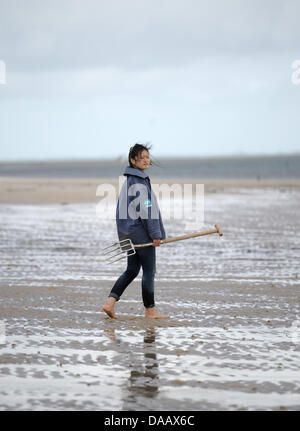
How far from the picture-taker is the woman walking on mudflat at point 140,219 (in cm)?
633

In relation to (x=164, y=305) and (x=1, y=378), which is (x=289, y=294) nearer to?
(x=164, y=305)

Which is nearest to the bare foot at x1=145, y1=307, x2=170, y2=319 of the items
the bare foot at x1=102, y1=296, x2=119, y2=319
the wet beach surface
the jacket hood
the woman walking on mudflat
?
the woman walking on mudflat

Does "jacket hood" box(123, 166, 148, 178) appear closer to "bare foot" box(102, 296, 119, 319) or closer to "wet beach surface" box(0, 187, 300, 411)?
"bare foot" box(102, 296, 119, 319)

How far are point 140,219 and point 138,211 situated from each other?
0.37ft

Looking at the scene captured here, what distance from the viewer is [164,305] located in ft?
23.2

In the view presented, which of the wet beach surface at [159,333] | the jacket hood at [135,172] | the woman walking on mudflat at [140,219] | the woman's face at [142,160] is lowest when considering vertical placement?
the wet beach surface at [159,333]

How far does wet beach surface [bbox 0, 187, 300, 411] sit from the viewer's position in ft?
14.1

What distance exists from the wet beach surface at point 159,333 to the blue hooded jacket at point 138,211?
2.88ft

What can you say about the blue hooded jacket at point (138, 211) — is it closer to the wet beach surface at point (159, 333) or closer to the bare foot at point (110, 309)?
the bare foot at point (110, 309)

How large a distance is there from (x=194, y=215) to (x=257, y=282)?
34.9 ft

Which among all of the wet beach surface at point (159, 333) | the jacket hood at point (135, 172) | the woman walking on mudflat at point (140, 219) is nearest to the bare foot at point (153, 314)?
the woman walking on mudflat at point (140, 219)

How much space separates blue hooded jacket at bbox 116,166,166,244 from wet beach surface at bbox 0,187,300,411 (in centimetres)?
88

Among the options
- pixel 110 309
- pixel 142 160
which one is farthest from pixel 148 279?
pixel 142 160

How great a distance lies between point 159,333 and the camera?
5891 mm
